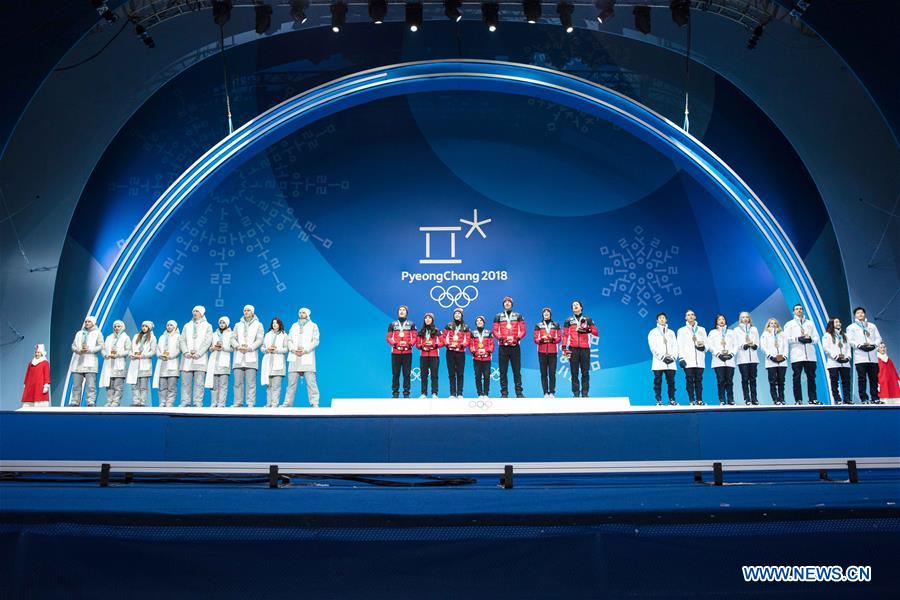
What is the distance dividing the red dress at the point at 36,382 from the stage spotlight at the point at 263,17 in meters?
7.20

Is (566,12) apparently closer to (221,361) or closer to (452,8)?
(452,8)

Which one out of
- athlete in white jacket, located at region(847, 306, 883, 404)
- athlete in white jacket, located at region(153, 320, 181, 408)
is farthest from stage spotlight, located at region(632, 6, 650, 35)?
athlete in white jacket, located at region(153, 320, 181, 408)

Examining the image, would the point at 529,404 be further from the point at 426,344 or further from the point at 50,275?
the point at 50,275

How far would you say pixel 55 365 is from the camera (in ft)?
47.5

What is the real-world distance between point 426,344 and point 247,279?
4.81m

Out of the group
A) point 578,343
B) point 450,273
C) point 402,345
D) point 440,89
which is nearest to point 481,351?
point 402,345

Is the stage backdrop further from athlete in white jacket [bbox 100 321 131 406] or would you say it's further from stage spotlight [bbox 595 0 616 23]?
stage spotlight [bbox 595 0 616 23]

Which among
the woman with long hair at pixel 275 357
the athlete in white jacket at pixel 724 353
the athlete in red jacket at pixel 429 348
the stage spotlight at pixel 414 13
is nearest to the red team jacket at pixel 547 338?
the athlete in red jacket at pixel 429 348

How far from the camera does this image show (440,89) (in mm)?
14492

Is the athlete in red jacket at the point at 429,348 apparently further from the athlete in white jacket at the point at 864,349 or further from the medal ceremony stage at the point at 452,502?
the athlete in white jacket at the point at 864,349

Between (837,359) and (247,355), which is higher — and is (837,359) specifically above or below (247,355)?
below

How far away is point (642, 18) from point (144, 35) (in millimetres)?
9082

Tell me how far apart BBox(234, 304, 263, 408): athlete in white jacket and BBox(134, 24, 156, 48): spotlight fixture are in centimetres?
546

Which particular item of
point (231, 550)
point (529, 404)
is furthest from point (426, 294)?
point (231, 550)
